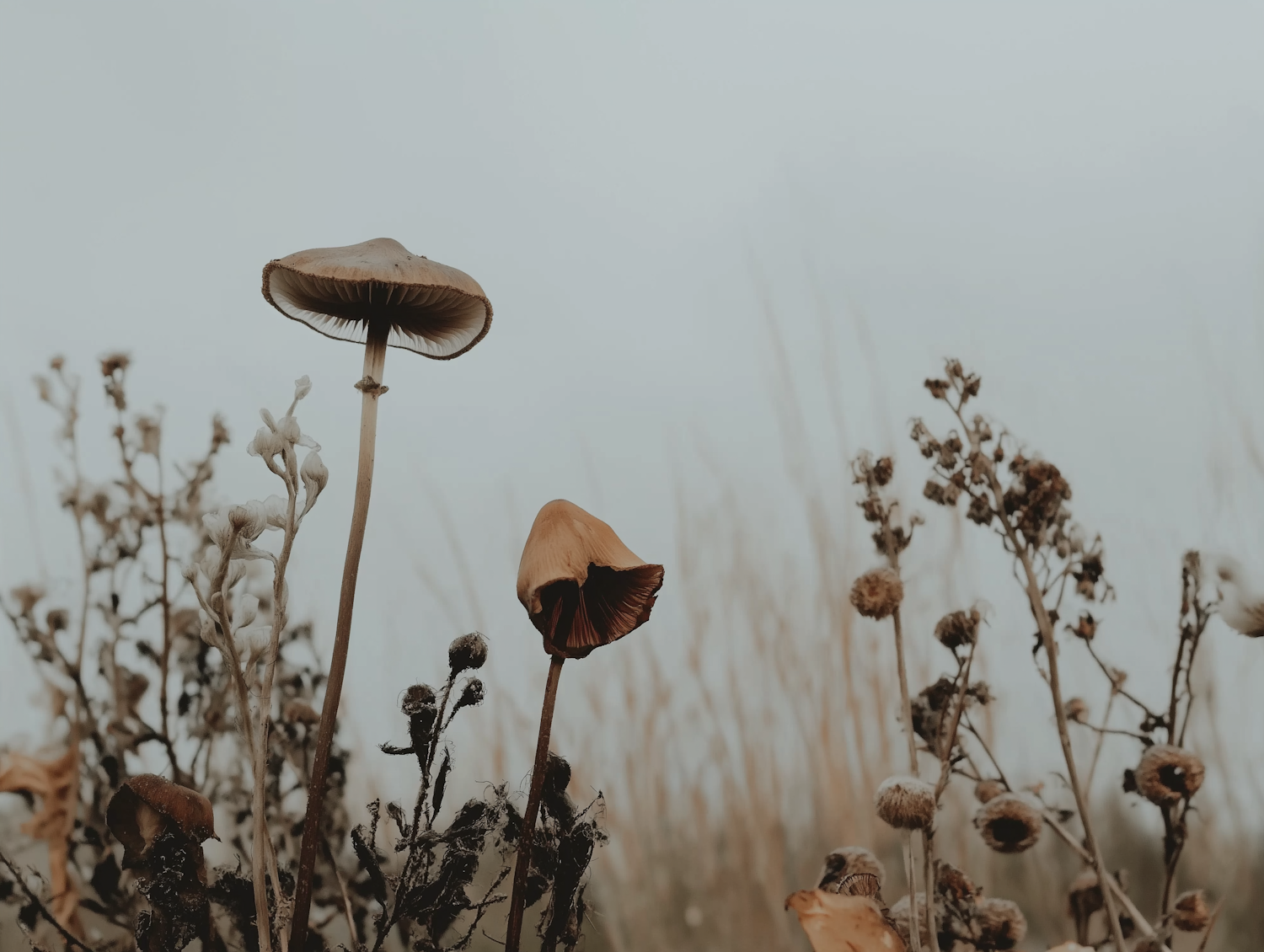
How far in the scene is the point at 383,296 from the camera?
30.0 inches

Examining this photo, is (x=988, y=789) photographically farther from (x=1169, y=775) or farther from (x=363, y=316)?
(x=363, y=316)

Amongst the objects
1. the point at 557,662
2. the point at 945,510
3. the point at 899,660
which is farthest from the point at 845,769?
the point at 557,662

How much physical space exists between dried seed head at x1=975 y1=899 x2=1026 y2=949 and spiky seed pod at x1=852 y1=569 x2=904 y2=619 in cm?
25

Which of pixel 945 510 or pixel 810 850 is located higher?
pixel 945 510

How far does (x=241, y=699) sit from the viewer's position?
0.65 metres

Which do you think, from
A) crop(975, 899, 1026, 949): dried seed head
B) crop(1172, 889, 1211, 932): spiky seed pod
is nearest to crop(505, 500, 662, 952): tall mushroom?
crop(975, 899, 1026, 949): dried seed head

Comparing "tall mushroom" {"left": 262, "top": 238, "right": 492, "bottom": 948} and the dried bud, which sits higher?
"tall mushroom" {"left": 262, "top": 238, "right": 492, "bottom": 948}

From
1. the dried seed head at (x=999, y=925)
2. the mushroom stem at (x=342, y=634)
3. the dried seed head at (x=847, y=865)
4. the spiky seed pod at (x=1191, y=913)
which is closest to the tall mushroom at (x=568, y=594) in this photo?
the mushroom stem at (x=342, y=634)

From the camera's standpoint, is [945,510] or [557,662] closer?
[557,662]

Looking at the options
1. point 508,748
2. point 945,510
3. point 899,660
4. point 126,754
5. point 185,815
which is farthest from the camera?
point 945,510

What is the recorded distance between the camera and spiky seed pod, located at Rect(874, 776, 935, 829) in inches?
24.8

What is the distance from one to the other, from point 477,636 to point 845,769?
0.85 metres

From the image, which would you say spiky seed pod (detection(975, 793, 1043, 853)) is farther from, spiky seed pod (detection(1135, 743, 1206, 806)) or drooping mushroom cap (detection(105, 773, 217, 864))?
drooping mushroom cap (detection(105, 773, 217, 864))

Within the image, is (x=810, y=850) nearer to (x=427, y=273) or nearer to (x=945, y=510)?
(x=945, y=510)
